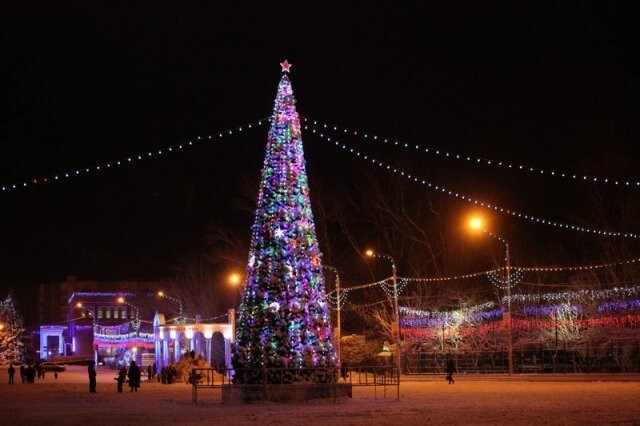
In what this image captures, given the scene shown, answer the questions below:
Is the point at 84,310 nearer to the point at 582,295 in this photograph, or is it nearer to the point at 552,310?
the point at 552,310

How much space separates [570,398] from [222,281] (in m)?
53.0

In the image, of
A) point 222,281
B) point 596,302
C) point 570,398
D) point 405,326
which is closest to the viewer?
point 570,398

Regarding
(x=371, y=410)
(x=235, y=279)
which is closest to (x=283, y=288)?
(x=371, y=410)

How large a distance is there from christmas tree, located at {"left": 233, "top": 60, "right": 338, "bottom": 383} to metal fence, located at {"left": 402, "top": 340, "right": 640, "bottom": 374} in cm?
2193

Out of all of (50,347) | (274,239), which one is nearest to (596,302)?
(274,239)

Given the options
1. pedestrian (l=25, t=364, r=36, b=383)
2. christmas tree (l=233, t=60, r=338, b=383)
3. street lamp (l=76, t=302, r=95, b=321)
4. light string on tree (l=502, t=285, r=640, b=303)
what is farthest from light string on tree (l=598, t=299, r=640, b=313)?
street lamp (l=76, t=302, r=95, b=321)

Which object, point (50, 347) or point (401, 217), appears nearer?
point (401, 217)

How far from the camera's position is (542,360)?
148 ft

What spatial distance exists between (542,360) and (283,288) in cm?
2450

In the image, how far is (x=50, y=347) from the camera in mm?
131500

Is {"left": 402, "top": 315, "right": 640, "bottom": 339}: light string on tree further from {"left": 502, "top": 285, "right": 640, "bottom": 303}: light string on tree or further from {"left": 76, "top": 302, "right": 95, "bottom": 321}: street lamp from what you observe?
{"left": 76, "top": 302, "right": 95, "bottom": 321}: street lamp

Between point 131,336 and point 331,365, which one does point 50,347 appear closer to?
point 131,336

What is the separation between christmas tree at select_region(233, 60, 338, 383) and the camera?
24.8 metres

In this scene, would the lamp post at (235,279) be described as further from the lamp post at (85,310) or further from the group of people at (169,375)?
the lamp post at (85,310)
